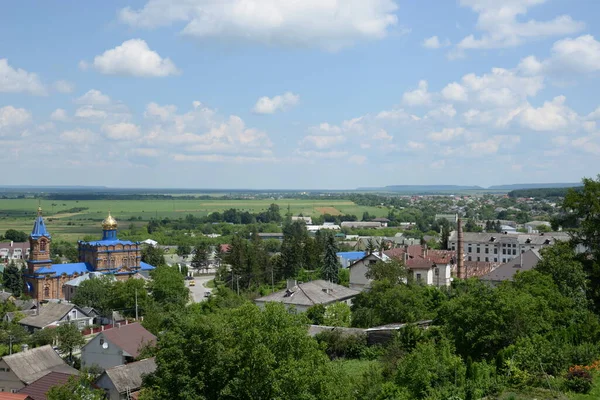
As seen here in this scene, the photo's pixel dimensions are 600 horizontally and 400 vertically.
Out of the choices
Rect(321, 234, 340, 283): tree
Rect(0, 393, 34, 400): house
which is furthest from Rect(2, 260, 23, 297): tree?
Rect(0, 393, 34, 400): house

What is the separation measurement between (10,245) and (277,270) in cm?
5549

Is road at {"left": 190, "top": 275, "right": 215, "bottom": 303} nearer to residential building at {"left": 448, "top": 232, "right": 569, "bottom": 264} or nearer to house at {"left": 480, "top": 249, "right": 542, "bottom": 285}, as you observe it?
house at {"left": 480, "top": 249, "right": 542, "bottom": 285}

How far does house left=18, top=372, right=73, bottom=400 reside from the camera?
27297 mm

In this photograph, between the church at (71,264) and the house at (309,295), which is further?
the church at (71,264)

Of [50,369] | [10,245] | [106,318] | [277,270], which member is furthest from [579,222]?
[10,245]

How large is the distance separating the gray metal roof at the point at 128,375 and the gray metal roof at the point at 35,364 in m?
3.67

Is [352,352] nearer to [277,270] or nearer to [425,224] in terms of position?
[277,270]

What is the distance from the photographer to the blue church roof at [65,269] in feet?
200

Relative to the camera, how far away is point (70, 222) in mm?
193125

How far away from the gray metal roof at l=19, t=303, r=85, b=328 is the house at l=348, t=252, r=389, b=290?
75.8ft

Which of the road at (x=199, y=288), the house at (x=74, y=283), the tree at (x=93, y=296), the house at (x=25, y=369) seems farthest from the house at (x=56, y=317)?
the road at (x=199, y=288)

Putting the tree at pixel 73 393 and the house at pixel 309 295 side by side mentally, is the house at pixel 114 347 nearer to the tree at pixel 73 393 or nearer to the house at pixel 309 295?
the house at pixel 309 295

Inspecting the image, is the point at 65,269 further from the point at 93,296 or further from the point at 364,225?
the point at 364,225

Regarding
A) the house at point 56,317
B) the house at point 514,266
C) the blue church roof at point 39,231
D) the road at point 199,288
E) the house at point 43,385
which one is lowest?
the road at point 199,288
